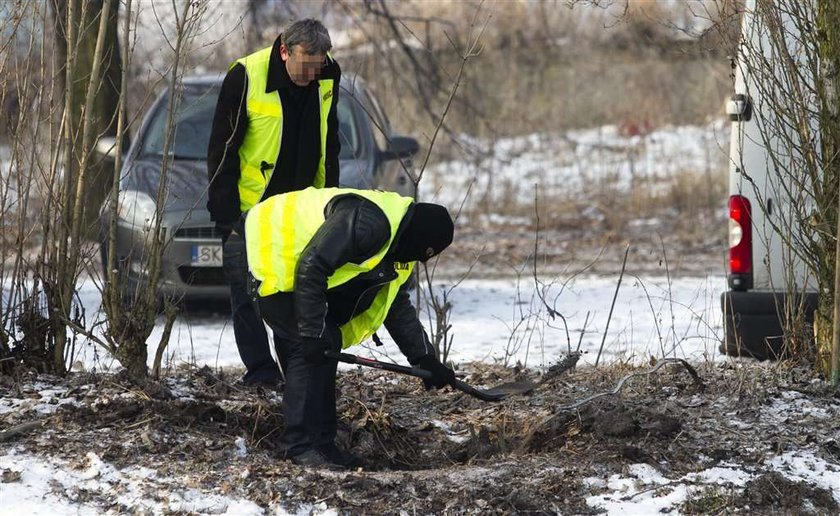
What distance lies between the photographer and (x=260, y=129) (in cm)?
501

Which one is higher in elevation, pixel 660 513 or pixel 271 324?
pixel 271 324

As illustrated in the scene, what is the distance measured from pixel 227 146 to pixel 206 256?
2.53 m

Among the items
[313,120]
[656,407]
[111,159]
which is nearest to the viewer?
[656,407]

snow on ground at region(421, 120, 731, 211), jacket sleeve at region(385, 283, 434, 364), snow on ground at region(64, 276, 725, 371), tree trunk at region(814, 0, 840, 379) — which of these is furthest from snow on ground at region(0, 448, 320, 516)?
snow on ground at region(421, 120, 731, 211)

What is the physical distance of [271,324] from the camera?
4.29 metres

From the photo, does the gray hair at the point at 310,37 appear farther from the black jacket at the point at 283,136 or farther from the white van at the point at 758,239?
the white van at the point at 758,239

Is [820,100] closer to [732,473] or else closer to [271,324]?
[732,473]

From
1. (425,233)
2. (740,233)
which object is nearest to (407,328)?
(425,233)

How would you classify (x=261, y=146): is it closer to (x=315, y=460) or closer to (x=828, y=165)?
(x=315, y=460)

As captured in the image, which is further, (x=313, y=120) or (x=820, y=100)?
A: (x=313, y=120)

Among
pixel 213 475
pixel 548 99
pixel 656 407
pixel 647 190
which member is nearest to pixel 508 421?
pixel 656 407

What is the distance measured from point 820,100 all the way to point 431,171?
1115cm

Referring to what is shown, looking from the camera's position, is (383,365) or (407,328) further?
(407,328)

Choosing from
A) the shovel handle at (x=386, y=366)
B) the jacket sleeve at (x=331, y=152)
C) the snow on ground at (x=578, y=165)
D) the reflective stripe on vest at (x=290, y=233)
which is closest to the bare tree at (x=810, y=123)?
the shovel handle at (x=386, y=366)
